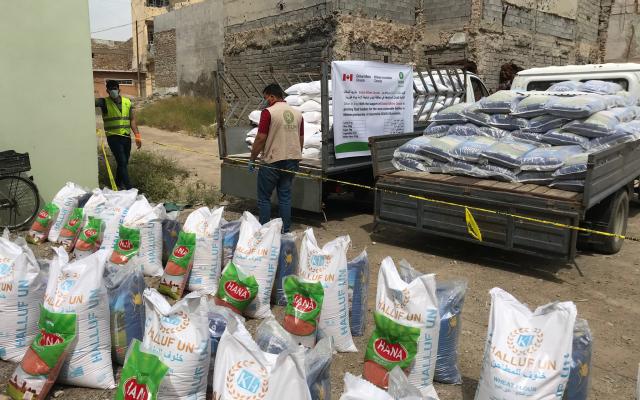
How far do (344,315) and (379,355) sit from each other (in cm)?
59

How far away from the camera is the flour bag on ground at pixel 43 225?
5.09 meters

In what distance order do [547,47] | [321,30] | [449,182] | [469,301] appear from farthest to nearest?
[547,47] → [321,30] → [449,182] → [469,301]

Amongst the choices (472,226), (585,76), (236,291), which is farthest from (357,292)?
(585,76)

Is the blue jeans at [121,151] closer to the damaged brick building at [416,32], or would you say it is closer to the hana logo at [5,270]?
the hana logo at [5,270]

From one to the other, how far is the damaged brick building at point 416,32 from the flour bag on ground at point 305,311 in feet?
33.9

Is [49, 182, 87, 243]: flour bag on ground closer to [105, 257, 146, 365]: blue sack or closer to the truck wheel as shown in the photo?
[105, 257, 146, 365]: blue sack

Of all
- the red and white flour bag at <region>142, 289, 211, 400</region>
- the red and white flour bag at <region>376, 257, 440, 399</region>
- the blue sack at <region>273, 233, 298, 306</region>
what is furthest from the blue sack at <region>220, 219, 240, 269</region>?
the red and white flour bag at <region>376, 257, 440, 399</region>

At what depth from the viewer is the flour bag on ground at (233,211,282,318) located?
3490 mm

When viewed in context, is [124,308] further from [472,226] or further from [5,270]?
[472,226]

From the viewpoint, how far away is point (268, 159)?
17.4ft

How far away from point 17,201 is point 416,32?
1115cm

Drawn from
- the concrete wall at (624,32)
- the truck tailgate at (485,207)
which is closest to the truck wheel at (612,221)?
the truck tailgate at (485,207)

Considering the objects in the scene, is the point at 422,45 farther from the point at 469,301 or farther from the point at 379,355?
the point at 379,355

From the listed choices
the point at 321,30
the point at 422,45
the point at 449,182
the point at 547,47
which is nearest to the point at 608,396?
the point at 449,182
